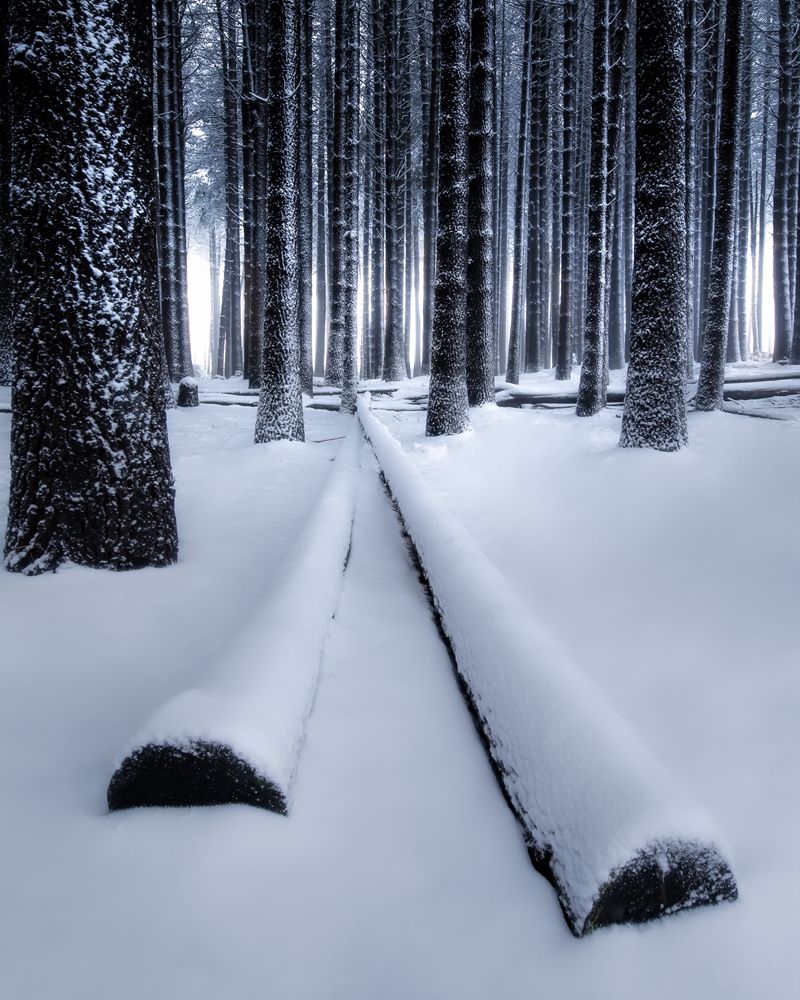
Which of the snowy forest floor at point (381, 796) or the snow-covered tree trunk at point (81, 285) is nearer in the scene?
the snowy forest floor at point (381, 796)

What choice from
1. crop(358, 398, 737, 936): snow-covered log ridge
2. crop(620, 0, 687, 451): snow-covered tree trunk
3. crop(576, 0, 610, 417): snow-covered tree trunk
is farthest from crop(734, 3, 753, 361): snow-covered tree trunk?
crop(358, 398, 737, 936): snow-covered log ridge

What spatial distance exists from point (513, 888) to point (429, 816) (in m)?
0.32

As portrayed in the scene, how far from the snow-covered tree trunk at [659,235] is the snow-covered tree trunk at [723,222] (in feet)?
10.8

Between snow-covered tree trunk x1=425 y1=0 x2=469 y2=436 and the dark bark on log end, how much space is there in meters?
6.02

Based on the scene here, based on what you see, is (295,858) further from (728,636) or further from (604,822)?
(728,636)

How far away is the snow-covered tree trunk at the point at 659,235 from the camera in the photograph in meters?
5.64

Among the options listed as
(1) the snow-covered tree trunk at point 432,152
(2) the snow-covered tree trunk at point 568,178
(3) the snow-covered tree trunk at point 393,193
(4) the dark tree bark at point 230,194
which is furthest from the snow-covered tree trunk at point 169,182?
(2) the snow-covered tree trunk at point 568,178

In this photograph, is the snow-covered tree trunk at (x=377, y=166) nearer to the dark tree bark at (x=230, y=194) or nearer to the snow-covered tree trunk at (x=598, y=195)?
the dark tree bark at (x=230, y=194)

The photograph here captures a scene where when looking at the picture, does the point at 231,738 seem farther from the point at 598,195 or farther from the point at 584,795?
the point at 598,195

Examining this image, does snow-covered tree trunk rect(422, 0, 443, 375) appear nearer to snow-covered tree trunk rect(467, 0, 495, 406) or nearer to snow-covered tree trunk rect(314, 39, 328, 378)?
snow-covered tree trunk rect(314, 39, 328, 378)

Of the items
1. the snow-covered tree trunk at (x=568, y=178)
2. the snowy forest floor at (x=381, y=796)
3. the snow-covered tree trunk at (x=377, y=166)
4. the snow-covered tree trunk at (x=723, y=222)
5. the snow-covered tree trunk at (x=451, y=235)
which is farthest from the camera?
the snow-covered tree trunk at (x=377, y=166)

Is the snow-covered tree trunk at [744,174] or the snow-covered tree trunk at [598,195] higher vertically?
the snow-covered tree trunk at [744,174]

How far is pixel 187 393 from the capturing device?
1217 cm

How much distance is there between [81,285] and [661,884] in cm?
345
